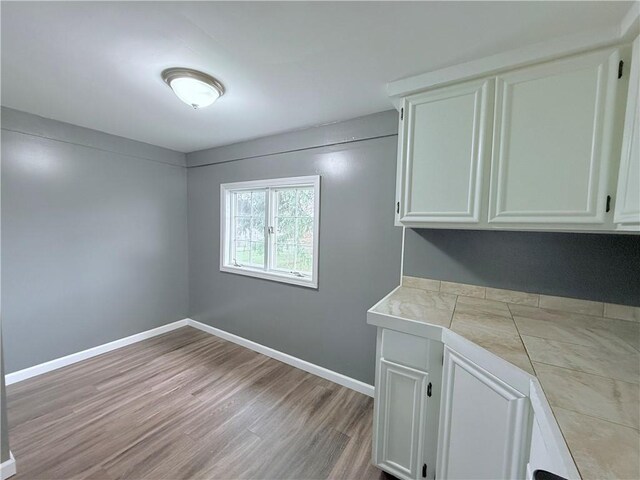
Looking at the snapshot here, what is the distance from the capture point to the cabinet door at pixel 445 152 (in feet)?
4.49

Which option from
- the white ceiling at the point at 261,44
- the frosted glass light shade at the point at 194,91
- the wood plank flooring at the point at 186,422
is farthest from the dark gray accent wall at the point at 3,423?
the frosted glass light shade at the point at 194,91

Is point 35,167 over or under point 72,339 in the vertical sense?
over

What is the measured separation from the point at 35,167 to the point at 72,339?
1637 millimetres

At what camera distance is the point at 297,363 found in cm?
258

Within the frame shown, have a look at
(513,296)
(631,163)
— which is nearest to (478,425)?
(513,296)

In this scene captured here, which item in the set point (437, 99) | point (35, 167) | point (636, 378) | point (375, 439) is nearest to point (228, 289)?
point (35, 167)

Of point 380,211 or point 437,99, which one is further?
point 380,211

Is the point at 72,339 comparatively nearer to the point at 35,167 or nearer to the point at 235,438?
the point at 35,167

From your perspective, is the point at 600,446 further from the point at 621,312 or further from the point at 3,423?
the point at 3,423

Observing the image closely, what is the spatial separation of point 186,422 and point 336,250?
1692 mm

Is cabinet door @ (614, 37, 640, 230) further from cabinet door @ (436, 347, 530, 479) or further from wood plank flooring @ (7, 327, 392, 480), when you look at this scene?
wood plank flooring @ (7, 327, 392, 480)

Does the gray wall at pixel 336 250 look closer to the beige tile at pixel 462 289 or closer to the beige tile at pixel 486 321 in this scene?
the beige tile at pixel 462 289

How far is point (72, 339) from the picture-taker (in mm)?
2545

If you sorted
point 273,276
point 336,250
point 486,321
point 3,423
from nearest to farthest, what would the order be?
point 486,321
point 3,423
point 336,250
point 273,276
